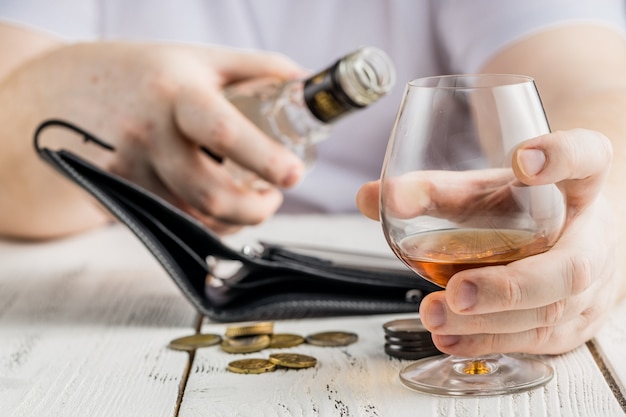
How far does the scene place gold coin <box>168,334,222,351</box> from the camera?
1025 millimetres

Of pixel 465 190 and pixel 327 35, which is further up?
pixel 327 35

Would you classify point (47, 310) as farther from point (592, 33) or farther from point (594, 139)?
point (592, 33)

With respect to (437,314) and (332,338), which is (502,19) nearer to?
(332,338)

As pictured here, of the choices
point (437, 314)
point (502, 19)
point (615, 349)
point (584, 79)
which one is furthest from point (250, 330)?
point (502, 19)

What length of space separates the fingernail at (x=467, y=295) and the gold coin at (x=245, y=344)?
0.30 meters

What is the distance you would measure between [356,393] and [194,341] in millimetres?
257

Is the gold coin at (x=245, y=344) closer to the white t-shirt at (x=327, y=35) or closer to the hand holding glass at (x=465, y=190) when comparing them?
the hand holding glass at (x=465, y=190)

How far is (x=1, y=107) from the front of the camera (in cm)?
164

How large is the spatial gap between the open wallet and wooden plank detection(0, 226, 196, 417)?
2.7 inches

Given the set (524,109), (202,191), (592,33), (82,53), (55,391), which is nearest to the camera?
(524,109)

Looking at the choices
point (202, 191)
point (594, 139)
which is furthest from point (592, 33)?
point (594, 139)

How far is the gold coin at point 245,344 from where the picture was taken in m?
1.01

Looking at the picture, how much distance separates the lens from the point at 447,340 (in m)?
0.86

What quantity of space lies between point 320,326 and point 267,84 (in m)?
0.48
